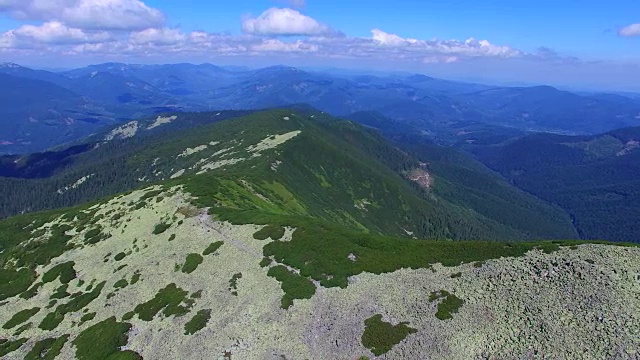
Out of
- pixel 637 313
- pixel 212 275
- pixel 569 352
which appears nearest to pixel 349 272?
pixel 212 275

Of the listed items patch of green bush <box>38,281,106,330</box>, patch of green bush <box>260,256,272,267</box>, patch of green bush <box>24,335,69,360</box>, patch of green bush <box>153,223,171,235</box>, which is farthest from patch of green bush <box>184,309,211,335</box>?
patch of green bush <box>153,223,171,235</box>

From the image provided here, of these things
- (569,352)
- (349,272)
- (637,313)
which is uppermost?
(637,313)

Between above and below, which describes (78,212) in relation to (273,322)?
below

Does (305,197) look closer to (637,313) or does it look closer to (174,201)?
(174,201)

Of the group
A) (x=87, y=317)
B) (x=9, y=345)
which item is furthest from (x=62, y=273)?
(x=87, y=317)

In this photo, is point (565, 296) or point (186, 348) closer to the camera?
point (565, 296)

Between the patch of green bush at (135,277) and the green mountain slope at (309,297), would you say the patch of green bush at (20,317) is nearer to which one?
the green mountain slope at (309,297)

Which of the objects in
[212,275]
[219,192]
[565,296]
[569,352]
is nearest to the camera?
[569,352]
